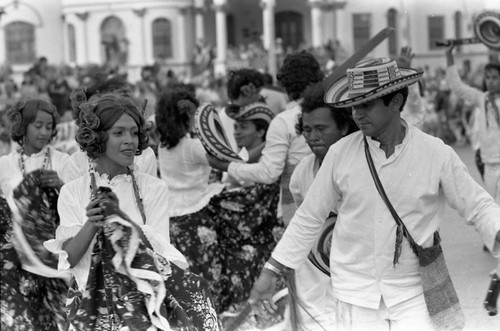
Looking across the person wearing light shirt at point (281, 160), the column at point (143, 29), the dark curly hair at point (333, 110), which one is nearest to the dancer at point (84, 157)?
the person wearing light shirt at point (281, 160)

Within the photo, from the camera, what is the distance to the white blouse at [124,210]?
13.2 feet

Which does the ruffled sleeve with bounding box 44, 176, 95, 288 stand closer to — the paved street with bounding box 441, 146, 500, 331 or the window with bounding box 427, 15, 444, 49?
the paved street with bounding box 441, 146, 500, 331

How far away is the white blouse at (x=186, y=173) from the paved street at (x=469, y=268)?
1.99 metres

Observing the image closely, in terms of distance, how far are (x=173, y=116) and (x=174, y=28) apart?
128 ft

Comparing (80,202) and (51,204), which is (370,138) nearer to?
(80,202)

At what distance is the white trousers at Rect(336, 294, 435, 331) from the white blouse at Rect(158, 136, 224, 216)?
2790 millimetres

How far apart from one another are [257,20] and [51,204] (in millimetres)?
41034

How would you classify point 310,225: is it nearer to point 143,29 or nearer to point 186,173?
point 186,173

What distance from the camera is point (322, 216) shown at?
4.05 meters

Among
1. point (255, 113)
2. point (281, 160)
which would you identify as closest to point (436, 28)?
point (255, 113)

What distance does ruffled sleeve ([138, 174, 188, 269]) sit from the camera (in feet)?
13.3

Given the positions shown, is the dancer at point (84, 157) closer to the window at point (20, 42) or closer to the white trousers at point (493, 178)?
the white trousers at point (493, 178)

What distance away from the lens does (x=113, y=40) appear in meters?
42.3

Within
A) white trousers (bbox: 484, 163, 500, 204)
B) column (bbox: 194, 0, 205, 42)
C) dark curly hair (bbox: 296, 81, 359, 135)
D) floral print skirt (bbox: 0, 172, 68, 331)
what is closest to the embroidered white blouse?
floral print skirt (bbox: 0, 172, 68, 331)
